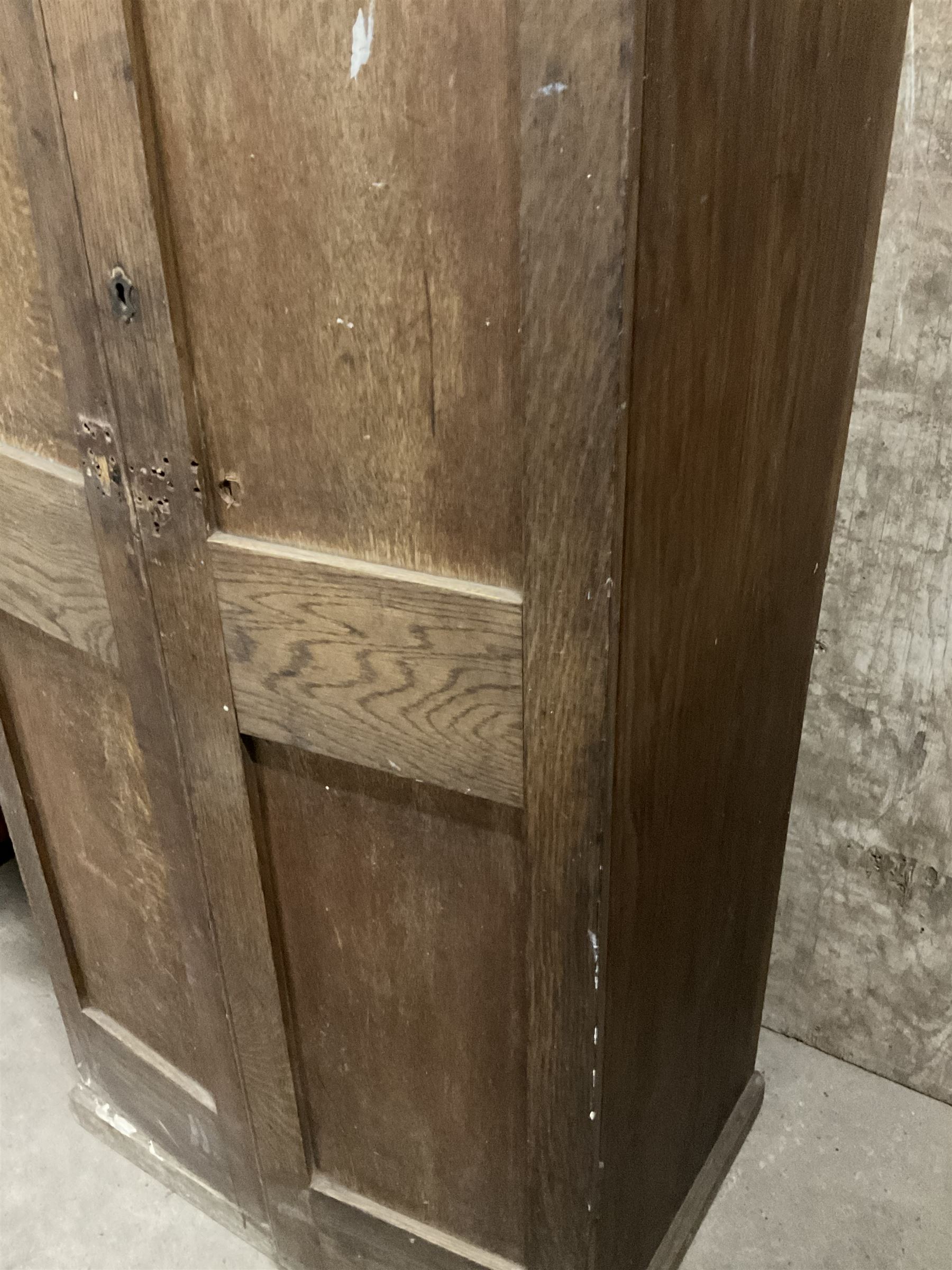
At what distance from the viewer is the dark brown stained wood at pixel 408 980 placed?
938 mm

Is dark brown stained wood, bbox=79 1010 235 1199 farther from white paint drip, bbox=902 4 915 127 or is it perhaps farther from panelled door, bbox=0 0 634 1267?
white paint drip, bbox=902 4 915 127

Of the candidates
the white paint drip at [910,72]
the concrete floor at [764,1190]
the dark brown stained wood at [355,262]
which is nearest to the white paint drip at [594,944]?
the dark brown stained wood at [355,262]

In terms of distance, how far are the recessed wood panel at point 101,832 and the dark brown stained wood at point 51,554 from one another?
0.05 metres

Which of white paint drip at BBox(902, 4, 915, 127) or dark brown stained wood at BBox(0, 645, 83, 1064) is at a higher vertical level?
white paint drip at BBox(902, 4, 915, 127)

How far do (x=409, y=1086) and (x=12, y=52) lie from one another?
1.03 meters

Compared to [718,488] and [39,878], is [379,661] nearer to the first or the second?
[718,488]

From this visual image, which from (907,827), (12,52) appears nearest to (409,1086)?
(907,827)

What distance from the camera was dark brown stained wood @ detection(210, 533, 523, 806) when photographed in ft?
2.62

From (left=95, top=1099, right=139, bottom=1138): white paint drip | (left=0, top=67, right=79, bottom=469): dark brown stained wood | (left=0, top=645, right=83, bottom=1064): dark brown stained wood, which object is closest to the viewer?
(left=0, top=67, right=79, bottom=469): dark brown stained wood

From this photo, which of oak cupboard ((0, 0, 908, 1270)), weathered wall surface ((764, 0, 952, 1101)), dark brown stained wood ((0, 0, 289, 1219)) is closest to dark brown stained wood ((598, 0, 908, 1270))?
oak cupboard ((0, 0, 908, 1270))

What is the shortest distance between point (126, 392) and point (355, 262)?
26 centimetres

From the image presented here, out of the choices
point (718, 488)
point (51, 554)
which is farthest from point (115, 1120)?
point (718, 488)

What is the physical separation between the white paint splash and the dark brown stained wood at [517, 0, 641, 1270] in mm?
111

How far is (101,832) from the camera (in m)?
1.27
